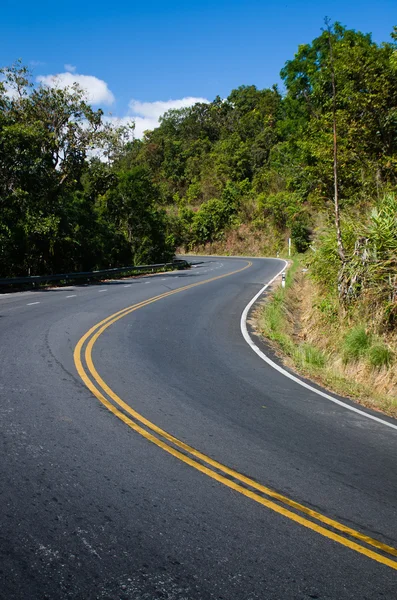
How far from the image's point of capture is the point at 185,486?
469 centimetres

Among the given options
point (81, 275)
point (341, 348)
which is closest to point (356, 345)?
point (341, 348)

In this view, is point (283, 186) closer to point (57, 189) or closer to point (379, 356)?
point (57, 189)

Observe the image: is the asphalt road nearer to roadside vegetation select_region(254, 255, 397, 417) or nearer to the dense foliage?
roadside vegetation select_region(254, 255, 397, 417)

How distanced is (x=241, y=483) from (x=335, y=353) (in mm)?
6833

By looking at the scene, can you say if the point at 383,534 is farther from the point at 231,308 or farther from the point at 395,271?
the point at 231,308

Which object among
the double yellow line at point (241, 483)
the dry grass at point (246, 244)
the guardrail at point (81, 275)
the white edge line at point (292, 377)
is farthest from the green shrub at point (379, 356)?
the dry grass at point (246, 244)

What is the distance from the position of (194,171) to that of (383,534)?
86.9 m

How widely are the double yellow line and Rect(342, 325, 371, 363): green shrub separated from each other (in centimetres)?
526

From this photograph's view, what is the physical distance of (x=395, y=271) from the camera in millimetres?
11352

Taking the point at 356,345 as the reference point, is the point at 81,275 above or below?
above

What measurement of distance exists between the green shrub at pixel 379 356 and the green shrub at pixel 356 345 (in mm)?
232

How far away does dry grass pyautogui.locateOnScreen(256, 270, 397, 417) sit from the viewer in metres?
8.79

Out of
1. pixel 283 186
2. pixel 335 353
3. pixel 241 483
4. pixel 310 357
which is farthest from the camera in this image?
pixel 283 186

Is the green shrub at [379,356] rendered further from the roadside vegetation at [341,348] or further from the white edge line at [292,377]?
the white edge line at [292,377]
